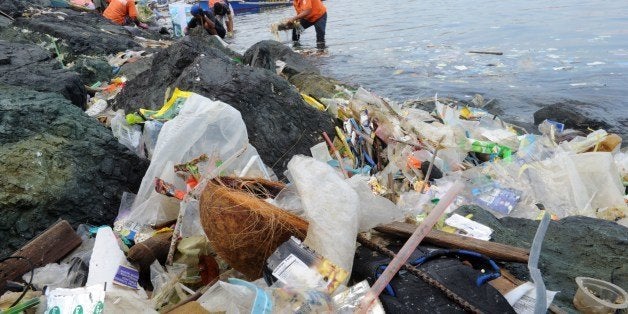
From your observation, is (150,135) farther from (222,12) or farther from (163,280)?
(222,12)

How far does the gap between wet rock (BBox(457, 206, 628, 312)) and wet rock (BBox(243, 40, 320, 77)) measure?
545 cm

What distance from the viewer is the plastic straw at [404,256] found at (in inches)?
59.7

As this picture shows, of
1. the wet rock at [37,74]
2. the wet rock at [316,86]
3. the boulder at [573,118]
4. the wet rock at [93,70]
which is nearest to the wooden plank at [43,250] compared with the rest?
the wet rock at [37,74]

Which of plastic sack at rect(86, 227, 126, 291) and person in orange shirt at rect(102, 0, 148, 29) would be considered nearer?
plastic sack at rect(86, 227, 126, 291)

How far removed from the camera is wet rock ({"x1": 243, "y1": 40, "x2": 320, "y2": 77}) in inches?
305

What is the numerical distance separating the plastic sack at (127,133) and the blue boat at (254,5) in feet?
69.0

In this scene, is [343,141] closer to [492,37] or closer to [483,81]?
[483,81]

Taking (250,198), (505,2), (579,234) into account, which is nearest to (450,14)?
(505,2)

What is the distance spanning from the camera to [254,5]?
2412 centimetres

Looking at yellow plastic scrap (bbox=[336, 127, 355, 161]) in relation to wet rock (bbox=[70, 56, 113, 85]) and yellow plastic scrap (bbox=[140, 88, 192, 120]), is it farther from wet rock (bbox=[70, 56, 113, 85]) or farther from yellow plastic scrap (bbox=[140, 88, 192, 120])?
wet rock (bbox=[70, 56, 113, 85])

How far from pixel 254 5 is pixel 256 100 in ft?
71.7

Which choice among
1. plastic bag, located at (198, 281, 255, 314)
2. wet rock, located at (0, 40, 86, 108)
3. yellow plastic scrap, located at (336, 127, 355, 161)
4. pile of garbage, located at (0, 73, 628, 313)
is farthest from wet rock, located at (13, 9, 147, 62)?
plastic bag, located at (198, 281, 255, 314)

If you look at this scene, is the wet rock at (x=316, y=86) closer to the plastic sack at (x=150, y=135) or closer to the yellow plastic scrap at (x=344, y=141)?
the yellow plastic scrap at (x=344, y=141)

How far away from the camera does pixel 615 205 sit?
3533 mm
